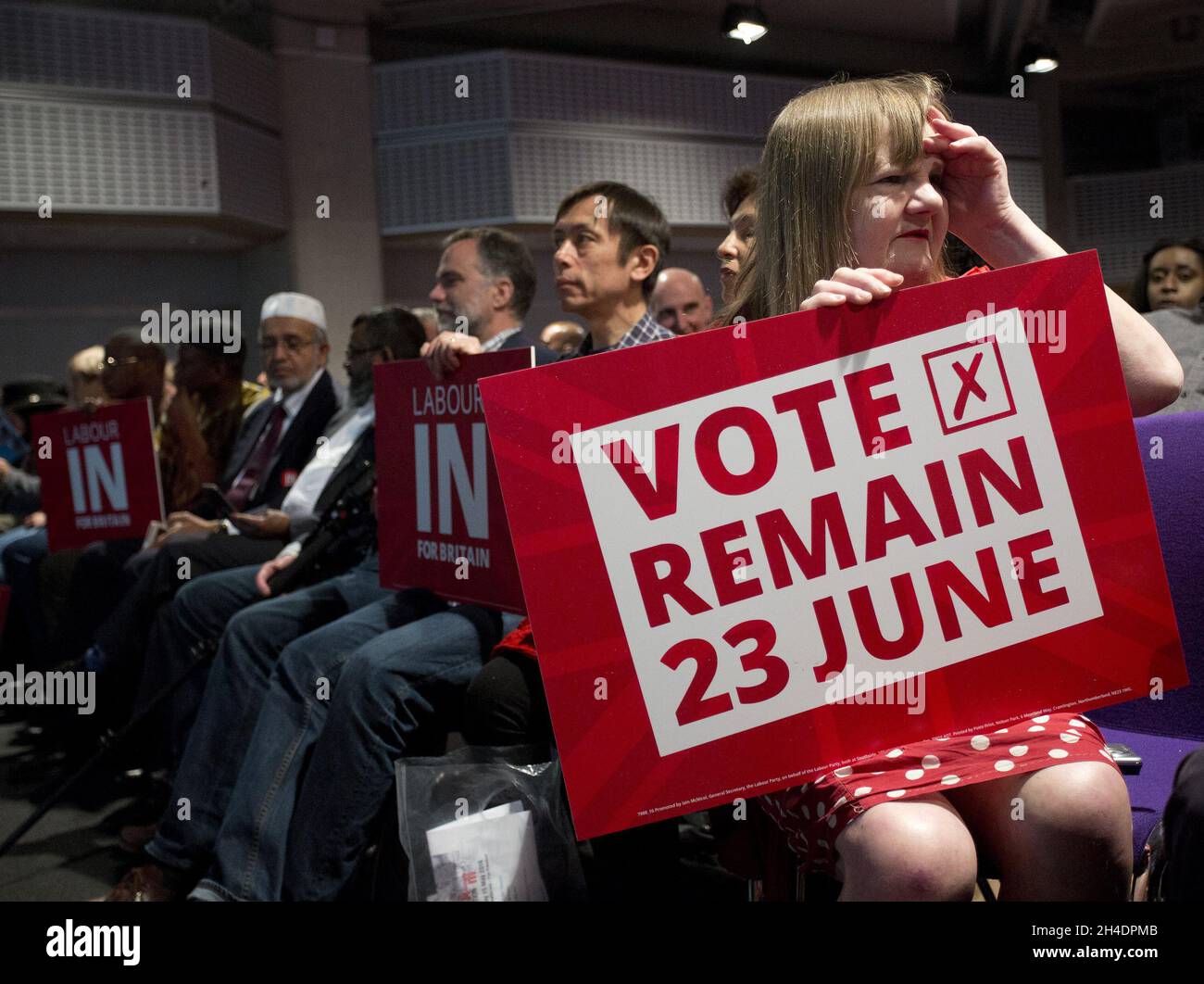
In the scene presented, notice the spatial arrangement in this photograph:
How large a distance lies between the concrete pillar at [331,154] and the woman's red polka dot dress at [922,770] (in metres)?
5.37

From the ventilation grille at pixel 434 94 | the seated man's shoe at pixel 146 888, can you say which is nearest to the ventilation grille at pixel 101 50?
the ventilation grille at pixel 434 94

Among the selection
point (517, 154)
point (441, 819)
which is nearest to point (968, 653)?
point (441, 819)

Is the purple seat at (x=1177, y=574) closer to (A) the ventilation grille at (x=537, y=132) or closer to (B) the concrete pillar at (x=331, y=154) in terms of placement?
(A) the ventilation grille at (x=537, y=132)

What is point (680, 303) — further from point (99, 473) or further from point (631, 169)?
point (631, 169)

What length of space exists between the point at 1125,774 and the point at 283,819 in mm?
1406

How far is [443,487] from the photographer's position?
1899 millimetres

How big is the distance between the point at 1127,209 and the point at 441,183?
4.82 m

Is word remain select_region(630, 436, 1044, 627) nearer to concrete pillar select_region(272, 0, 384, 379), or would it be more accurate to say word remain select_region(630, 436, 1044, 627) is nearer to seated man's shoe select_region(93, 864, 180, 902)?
seated man's shoe select_region(93, 864, 180, 902)

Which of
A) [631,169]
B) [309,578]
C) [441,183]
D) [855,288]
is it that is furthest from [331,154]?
[855,288]

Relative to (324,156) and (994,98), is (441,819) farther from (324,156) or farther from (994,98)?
(994,98)

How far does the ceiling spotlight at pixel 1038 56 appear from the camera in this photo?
5742mm

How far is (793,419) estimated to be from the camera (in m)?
1.10

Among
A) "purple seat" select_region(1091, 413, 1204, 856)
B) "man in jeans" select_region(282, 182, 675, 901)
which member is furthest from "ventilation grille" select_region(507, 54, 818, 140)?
"purple seat" select_region(1091, 413, 1204, 856)

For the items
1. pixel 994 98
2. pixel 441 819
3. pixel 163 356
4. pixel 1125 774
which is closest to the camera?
pixel 1125 774
